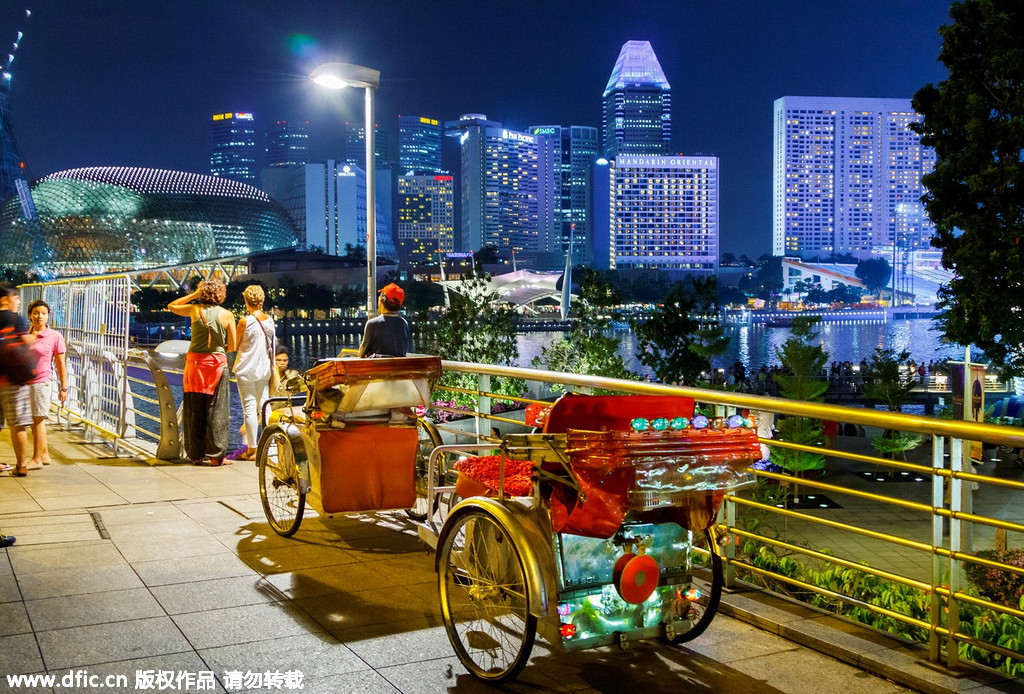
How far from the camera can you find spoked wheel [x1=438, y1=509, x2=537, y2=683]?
3680 mm

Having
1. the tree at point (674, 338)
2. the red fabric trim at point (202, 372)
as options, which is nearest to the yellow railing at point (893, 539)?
the red fabric trim at point (202, 372)

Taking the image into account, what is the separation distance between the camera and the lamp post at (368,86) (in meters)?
12.0

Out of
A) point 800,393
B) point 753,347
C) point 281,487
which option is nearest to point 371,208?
point 281,487

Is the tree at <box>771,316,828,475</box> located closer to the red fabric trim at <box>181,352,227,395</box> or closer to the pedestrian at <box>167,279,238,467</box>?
the pedestrian at <box>167,279,238,467</box>

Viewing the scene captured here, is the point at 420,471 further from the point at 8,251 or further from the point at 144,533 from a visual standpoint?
the point at 8,251

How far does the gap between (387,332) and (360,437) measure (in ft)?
4.63

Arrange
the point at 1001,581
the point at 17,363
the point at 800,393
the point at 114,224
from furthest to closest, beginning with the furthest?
the point at 114,224, the point at 800,393, the point at 1001,581, the point at 17,363

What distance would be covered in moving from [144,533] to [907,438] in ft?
50.6

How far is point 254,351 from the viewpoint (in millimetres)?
9500

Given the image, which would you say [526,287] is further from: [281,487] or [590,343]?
[281,487]

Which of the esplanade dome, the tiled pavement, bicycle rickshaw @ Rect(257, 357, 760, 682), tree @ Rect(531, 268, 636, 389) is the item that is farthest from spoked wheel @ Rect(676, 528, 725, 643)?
the esplanade dome

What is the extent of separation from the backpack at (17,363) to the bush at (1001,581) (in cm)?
690

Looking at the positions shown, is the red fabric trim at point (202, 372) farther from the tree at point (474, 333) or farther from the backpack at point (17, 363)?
the tree at point (474, 333)

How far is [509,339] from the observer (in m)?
29.6
